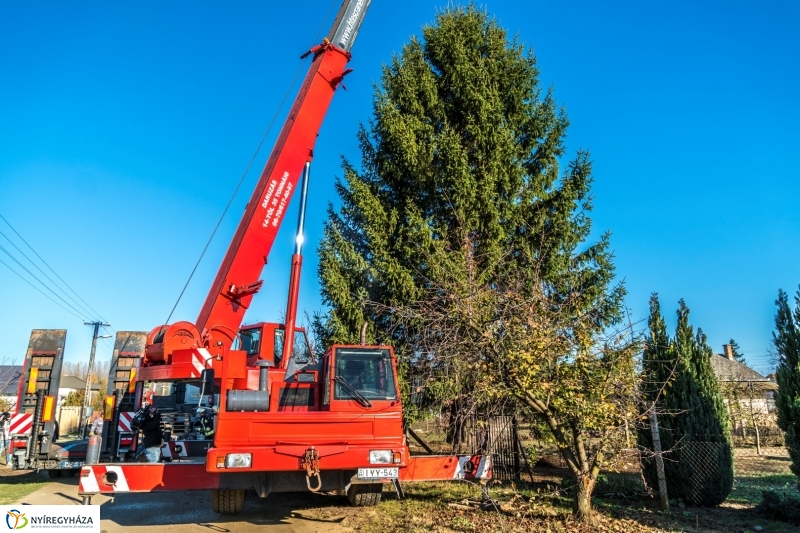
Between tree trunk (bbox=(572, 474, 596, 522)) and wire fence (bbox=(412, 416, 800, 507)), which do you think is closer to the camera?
tree trunk (bbox=(572, 474, 596, 522))

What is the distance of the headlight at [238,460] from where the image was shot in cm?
621

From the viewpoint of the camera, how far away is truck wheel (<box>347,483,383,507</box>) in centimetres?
802

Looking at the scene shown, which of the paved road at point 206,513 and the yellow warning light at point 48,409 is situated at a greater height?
the yellow warning light at point 48,409

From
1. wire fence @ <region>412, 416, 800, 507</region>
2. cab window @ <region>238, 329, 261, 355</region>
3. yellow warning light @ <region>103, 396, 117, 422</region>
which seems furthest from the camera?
yellow warning light @ <region>103, 396, 117, 422</region>

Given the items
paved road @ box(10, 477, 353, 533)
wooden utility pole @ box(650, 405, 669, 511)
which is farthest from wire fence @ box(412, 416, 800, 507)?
paved road @ box(10, 477, 353, 533)

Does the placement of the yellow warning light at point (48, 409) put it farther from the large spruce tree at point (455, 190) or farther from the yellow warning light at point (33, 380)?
the large spruce tree at point (455, 190)

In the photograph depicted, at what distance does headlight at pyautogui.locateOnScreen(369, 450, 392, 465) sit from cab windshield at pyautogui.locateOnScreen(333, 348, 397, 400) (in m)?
0.88

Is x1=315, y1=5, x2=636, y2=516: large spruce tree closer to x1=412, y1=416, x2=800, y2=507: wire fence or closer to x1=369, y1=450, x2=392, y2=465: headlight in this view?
x1=412, y1=416, x2=800, y2=507: wire fence

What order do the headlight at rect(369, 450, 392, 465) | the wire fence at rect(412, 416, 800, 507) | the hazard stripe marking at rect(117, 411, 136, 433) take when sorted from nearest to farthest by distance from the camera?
the headlight at rect(369, 450, 392, 465) → the wire fence at rect(412, 416, 800, 507) → the hazard stripe marking at rect(117, 411, 136, 433)

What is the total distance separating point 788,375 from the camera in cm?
768

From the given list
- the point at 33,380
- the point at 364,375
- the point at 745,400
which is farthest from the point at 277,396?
the point at 745,400

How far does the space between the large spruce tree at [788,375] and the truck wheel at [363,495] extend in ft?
19.3

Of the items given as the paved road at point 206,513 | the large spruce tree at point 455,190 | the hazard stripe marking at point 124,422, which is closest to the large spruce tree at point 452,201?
the large spruce tree at point 455,190

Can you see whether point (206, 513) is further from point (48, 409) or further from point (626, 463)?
point (626, 463)
